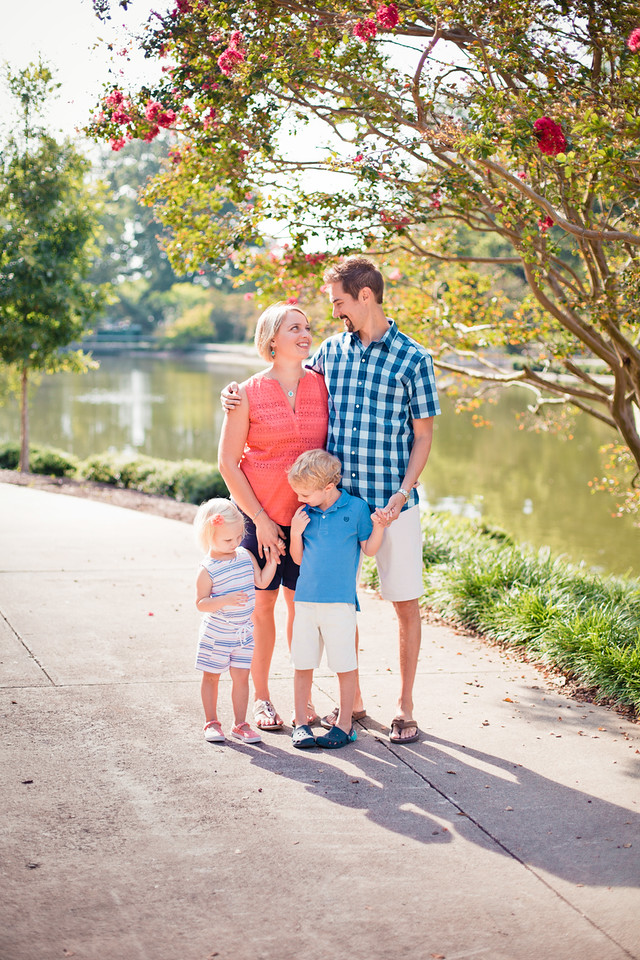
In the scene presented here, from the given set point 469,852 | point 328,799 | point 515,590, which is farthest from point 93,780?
point 515,590

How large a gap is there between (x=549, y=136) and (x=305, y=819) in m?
3.41

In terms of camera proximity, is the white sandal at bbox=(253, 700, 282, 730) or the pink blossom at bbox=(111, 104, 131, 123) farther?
the pink blossom at bbox=(111, 104, 131, 123)

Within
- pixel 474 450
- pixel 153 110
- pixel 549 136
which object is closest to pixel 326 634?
pixel 549 136

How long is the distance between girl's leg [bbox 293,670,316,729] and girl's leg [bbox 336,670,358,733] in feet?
0.43

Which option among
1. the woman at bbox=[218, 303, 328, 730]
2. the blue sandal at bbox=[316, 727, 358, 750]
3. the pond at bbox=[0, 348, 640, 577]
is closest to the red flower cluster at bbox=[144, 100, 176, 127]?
the woman at bbox=[218, 303, 328, 730]

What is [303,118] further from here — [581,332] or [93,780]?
[93,780]

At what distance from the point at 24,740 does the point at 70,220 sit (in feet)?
37.0

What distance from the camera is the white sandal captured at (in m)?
3.90

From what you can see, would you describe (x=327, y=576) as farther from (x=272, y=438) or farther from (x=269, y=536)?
(x=272, y=438)

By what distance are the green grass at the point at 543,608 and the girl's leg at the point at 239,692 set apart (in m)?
1.79

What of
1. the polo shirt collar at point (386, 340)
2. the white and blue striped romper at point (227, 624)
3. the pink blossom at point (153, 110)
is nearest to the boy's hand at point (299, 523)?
the white and blue striped romper at point (227, 624)

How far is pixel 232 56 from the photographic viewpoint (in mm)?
5203

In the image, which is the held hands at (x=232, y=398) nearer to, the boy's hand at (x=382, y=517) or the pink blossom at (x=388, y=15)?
the boy's hand at (x=382, y=517)

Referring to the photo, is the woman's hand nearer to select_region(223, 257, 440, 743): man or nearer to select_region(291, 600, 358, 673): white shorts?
select_region(291, 600, 358, 673): white shorts
